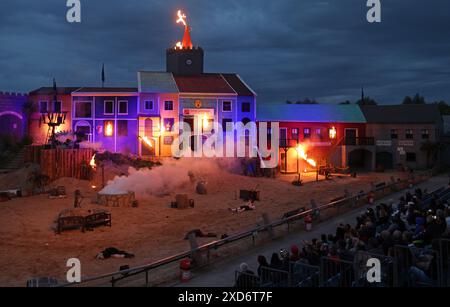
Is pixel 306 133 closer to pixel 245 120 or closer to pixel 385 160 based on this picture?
pixel 245 120

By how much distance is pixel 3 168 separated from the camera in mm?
37750

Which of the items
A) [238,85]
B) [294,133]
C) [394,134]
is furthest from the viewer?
[394,134]

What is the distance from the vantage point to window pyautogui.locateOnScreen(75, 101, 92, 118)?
4431cm

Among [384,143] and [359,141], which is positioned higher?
[359,141]

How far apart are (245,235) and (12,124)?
3594cm

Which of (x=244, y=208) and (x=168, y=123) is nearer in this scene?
(x=244, y=208)

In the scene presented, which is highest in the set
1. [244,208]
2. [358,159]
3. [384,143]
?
[384,143]

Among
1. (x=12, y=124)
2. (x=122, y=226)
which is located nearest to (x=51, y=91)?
(x=12, y=124)

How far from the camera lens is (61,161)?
A: 3481 cm

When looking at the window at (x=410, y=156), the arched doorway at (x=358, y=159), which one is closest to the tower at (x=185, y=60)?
the arched doorway at (x=358, y=159)

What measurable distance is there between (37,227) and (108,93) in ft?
79.3
